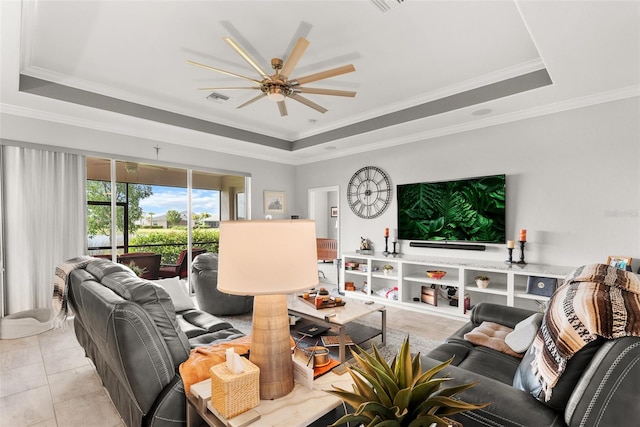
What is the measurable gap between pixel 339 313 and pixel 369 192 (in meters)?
2.85

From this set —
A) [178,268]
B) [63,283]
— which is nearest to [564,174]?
[63,283]

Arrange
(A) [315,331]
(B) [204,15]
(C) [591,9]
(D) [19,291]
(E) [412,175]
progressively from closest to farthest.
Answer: (C) [591,9], (B) [204,15], (A) [315,331], (D) [19,291], (E) [412,175]

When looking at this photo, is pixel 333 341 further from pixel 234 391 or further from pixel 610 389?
pixel 610 389

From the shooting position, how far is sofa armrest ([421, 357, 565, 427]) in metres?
1.18

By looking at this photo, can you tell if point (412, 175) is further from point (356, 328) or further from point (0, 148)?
point (0, 148)

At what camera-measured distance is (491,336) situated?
2205mm

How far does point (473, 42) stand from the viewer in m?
2.78

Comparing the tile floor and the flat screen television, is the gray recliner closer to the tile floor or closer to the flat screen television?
the tile floor

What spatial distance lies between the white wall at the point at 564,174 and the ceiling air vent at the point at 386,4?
2.52 m

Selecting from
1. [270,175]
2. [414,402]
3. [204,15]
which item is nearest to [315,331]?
[414,402]

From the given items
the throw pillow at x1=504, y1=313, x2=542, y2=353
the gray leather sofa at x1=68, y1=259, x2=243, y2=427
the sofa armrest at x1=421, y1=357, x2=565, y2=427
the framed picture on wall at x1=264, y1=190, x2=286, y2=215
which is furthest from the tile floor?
the framed picture on wall at x1=264, y1=190, x2=286, y2=215

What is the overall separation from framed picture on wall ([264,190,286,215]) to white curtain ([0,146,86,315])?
2.95m

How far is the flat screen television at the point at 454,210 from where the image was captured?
13.1 ft

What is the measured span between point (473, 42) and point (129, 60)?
323cm
